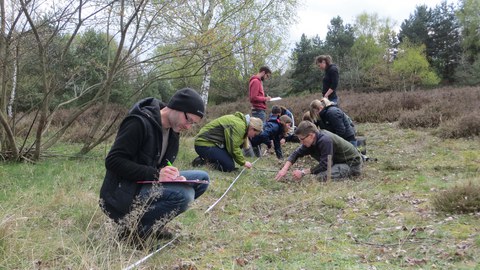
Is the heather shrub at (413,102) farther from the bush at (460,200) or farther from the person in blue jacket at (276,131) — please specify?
the bush at (460,200)

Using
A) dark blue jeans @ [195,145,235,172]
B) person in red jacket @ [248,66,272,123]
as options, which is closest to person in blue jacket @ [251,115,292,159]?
person in red jacket @ [248,66,272,123]

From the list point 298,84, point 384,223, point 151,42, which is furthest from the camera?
point 298,84

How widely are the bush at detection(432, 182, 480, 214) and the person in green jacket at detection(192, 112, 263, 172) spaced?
3.13 m

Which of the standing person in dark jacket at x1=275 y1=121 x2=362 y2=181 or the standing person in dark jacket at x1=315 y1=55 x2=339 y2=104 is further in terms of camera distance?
the standing person in dark jacket at x1=315 y1=55 x2=339 y2=104

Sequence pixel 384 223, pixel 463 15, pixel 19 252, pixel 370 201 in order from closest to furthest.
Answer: pixel 19 252 → pixel 384 223 → pixel 370 201 → pixel 463 15

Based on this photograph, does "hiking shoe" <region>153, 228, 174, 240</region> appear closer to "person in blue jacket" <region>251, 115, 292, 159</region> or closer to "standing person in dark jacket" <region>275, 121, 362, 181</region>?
"standing person in dark jacket" <region>275, 121, 362, 181</region>

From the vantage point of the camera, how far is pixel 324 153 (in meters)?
5.65

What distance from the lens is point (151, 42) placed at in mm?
7199

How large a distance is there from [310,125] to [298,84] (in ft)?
108

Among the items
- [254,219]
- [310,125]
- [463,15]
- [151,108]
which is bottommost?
[254,219]

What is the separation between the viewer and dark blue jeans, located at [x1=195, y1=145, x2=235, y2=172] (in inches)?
264

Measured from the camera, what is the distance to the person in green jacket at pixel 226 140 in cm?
655

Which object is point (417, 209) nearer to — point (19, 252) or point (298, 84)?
point (19, 252)

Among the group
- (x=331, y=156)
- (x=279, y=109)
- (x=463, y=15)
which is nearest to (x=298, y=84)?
(x=463, y=15)
